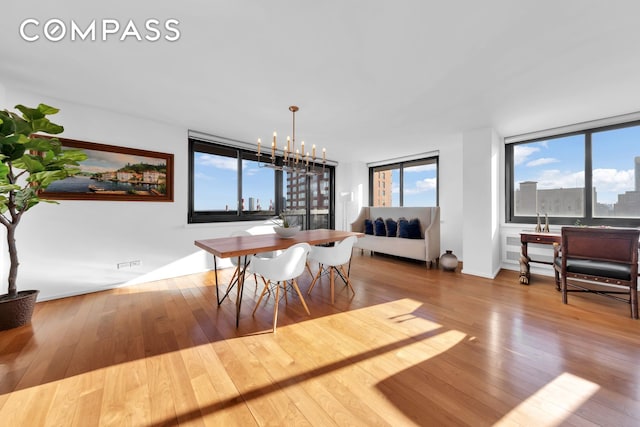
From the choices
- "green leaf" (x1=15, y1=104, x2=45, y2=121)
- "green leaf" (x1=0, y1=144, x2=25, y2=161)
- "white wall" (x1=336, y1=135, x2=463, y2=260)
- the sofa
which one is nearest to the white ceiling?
"green leaf" (x1=15, y1=104, x2=45, y2=121)

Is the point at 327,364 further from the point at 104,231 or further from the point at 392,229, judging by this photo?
the point at 392,229

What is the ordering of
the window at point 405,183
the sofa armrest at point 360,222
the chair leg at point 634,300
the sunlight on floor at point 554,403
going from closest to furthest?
the sunlight on floor at point 554,403, the chair leg at point 634,300, the window at point 405,183, the sofa armrest at point 360,222

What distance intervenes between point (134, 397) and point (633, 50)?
4.31m

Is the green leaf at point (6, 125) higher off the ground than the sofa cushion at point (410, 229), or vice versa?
the green leaf at point (6, 125)

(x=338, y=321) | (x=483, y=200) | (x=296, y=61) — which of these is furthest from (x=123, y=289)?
(x=483, y=200)

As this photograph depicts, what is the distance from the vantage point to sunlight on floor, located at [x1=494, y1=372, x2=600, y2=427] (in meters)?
1.20

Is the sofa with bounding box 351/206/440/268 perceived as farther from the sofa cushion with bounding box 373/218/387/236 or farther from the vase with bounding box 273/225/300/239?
the vase with bounding box 273/225/300/239

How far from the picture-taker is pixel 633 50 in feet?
6.05

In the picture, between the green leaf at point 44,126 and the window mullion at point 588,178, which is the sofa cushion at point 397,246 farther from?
the green leaf at point 44,126

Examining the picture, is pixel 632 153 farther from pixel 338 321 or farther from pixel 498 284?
pixel 338 321

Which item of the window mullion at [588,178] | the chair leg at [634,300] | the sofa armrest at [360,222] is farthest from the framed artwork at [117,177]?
the window mullion at [588,178]

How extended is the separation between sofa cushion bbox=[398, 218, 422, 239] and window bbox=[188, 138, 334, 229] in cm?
229

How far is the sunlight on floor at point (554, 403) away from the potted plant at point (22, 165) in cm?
380

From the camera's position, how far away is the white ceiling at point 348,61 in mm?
1521
